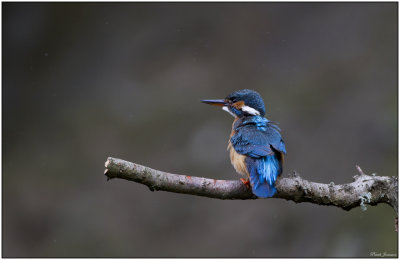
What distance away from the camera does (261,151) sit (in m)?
2.68

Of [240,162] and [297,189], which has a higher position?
[240,162]

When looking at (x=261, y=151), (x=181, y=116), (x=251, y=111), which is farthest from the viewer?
(x=181, y=116)

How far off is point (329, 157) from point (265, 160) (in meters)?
3.32

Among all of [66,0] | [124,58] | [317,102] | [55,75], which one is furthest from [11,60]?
[317,102]

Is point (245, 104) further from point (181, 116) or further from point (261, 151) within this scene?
point (181, 116)

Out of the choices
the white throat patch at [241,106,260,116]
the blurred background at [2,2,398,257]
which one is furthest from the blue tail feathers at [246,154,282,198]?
the blurred background at [2,2,398,257]

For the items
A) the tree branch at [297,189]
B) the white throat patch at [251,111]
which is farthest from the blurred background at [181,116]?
the tree branch at [297,189]

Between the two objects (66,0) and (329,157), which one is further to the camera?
(66,0)

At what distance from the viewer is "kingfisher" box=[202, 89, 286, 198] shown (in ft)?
8.16

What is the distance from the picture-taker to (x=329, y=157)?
18.9ft

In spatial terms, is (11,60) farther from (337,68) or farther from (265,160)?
(265,160)

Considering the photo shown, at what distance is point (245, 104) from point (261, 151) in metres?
0.69

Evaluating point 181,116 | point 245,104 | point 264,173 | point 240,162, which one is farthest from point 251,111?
point 181,116

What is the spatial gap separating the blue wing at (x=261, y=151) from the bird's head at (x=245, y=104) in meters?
0.20
